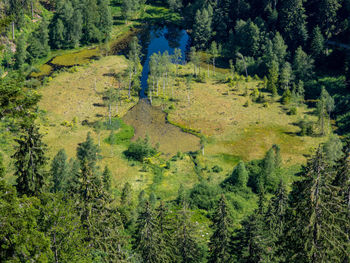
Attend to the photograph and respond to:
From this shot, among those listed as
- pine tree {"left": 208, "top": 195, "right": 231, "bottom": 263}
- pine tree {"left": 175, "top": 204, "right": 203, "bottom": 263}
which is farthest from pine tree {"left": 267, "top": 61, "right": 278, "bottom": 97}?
pine tree {"left": 208, "top": 195, "right": 231, "bottom": 263}

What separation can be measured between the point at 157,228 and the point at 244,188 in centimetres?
3051

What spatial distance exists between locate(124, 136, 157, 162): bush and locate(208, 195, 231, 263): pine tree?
4186cm

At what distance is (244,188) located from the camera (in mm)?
72938

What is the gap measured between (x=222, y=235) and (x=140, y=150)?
1703 inches

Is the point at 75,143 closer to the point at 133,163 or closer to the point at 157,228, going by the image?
the point at 133,163

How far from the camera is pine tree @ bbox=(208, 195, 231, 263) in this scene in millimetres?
43969

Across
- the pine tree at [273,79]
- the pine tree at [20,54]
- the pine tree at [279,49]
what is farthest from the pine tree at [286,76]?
the pine tree at [20,54]

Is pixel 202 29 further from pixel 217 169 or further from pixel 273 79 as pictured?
pixel 217 169

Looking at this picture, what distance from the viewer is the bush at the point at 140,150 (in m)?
85.2

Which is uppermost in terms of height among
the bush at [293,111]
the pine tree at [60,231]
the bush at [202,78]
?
the pine tree at [60,231]

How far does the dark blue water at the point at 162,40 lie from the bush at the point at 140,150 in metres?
57.2

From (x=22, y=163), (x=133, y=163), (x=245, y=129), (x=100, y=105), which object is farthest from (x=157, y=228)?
(x=100, y=105)

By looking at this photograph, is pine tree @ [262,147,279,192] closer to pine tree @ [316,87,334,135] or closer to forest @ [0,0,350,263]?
forest @ [0,0,350,263]

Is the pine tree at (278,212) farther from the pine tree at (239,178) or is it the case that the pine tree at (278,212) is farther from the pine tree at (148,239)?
the pine tree at (239,178)
